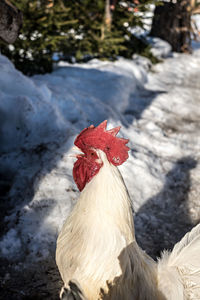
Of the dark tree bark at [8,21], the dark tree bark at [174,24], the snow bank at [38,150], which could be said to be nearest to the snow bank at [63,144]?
the snow bank at [38,150]

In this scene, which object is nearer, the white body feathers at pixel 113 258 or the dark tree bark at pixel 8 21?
the white body feathers at pixel 113 258

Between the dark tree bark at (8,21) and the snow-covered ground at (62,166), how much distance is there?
3.12 ft

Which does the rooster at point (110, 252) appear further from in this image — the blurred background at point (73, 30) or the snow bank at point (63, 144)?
the blurred background at point (73, 30)

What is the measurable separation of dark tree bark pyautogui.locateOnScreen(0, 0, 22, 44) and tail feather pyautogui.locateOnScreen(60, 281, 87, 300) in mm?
2878

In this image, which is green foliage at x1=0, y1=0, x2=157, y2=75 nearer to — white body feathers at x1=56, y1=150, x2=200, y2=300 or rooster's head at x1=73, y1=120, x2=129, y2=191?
rooster's head at x1=73, y1=120, x2=129, y2=191

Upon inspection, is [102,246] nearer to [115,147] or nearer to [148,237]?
[115,147]

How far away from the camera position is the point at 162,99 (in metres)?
7.21

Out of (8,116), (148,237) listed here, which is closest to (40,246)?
(148,237)

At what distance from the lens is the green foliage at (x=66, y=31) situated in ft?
21.1

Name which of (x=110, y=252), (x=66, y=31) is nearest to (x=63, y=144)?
(x=110, y=252)

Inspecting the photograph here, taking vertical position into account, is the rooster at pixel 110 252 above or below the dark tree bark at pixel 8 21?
below

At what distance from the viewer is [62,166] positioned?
3.83m

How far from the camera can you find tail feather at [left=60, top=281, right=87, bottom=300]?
64.2 inches

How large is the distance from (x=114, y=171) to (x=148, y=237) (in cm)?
145
